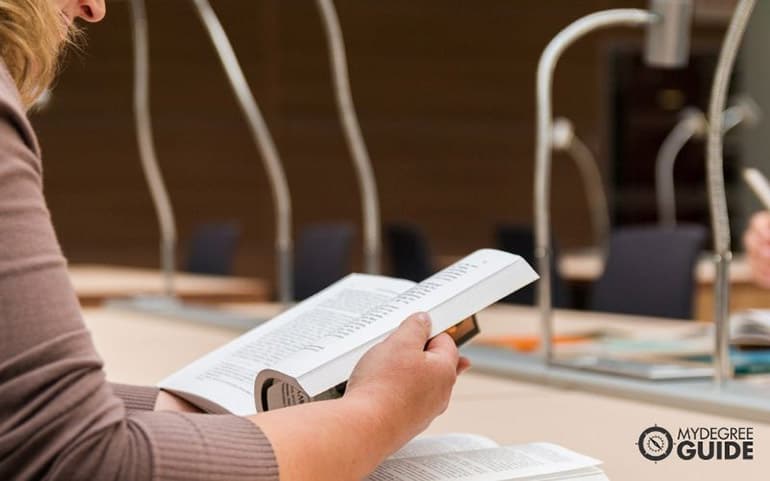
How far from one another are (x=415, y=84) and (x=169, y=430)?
303 inches

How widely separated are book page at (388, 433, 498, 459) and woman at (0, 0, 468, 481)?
0.20m

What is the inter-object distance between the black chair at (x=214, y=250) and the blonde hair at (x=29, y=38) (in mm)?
4776

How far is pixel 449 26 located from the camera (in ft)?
28.1

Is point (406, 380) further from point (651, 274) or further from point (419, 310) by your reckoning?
point (651, 274)

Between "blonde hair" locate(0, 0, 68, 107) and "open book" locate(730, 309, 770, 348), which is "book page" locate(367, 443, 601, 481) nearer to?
"blonde hair" locate(0, 0, 68, 107)

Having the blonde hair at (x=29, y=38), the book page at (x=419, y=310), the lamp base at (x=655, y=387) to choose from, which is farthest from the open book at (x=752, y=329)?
the blonde hair at (x=29, y=38)

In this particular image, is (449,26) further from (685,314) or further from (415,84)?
(685,314)

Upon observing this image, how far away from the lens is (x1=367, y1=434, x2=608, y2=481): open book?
1088 millimetres

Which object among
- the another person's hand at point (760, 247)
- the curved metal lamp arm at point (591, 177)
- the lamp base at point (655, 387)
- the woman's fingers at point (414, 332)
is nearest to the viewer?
the woman's fingers at point (414, 332)

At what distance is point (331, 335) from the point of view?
1171 mm

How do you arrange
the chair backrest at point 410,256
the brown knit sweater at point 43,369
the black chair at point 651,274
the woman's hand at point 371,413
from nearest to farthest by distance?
the brown knit sweater at point 43,369 < the woman's hand at point 371,413 < the black chair at point 651,274 < the chair backrest at point 410,256

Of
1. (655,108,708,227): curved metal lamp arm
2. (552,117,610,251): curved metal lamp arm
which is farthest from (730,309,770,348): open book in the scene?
(552,117,610,251): curved metal lamp arm

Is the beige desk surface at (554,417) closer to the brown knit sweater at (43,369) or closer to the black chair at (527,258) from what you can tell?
the brown knit sweater at (43,369)

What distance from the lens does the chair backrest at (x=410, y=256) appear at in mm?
5316
